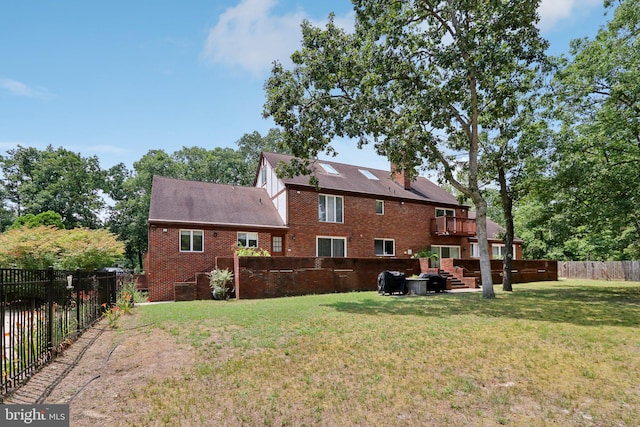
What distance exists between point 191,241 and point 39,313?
12839 millimetres

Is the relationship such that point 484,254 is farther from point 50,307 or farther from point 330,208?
point 50,307

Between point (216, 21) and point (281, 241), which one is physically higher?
point (216, 21)

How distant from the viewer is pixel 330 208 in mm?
22797

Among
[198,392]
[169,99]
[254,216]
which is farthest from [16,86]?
[198,392]

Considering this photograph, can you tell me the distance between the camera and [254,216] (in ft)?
69.7

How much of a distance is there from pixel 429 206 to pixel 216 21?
64.9ft

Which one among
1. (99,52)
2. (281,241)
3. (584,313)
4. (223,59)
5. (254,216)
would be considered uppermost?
(223,59)

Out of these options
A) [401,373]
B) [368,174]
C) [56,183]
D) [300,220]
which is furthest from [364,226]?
[56,183]

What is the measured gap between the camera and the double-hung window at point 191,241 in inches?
738

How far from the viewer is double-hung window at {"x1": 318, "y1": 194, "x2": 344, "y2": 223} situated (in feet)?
73.7

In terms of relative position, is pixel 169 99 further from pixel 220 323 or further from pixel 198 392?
pixel 198 392

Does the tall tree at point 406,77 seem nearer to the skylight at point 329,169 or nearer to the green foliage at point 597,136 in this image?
→ the green foliage at point 597,136

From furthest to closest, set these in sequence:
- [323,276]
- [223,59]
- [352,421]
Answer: [323,276]
[223,59]
[352,421]

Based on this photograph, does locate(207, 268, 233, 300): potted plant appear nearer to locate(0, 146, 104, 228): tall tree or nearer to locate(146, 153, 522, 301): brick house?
locate(146, 153, 522, 301): brick house
